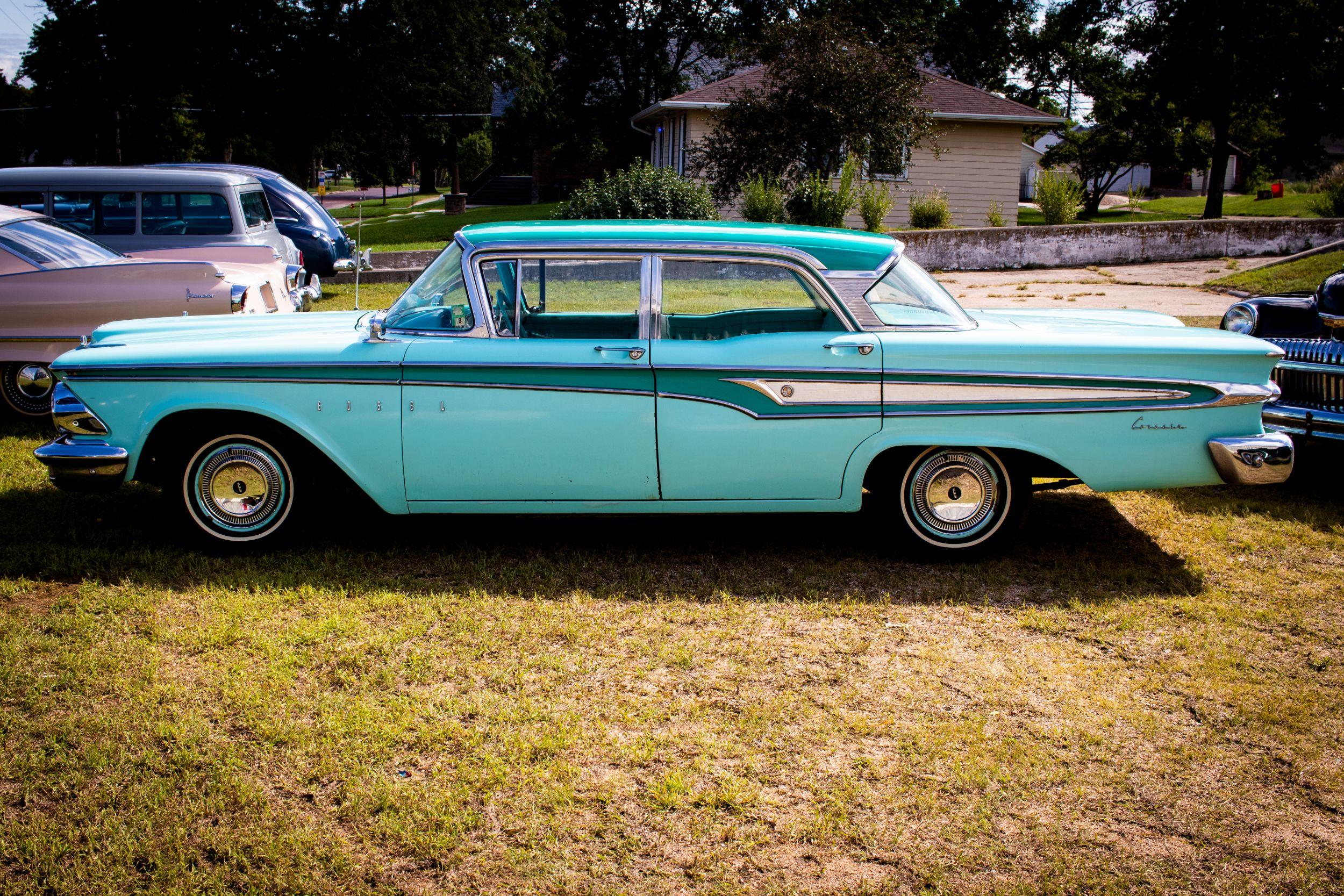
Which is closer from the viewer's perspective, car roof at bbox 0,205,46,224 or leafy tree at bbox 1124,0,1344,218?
car roof at bbox 0,205,46,224

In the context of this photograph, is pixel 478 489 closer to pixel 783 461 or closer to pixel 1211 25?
pixel 783 461

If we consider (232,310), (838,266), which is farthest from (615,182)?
(838,266)

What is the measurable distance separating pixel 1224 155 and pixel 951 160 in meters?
7.03

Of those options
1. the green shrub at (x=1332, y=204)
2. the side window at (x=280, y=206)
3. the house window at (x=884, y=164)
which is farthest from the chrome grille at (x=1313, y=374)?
the green shrub at (x=1332, y=204)

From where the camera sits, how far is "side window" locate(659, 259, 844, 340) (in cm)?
477

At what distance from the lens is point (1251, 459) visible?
15.2 feet

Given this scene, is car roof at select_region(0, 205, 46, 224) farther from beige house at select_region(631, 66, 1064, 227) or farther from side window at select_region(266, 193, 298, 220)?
beige house at select_region(631, 66, 1064, 227)

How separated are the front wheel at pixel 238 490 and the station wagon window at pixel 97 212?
281 inches

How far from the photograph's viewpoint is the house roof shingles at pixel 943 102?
79.5 feet

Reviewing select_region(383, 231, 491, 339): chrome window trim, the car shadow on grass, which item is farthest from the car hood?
the car shadow on grass

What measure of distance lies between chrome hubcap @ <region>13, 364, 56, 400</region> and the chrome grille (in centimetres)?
805

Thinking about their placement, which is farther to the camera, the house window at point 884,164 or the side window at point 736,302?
the house window at point 884,164

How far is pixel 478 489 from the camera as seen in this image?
472 cm

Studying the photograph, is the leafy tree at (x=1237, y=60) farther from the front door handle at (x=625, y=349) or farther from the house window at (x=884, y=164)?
the front door handle at (x=625, y=349)
